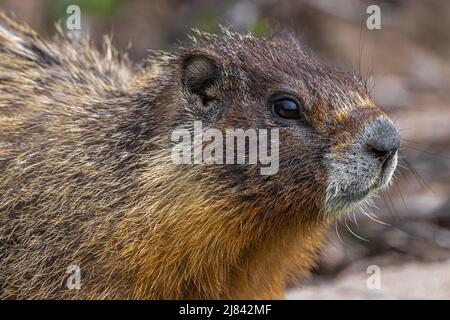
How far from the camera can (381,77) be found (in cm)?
1249

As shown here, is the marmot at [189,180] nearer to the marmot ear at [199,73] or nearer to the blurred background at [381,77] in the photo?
the marmot ear at [199,73]

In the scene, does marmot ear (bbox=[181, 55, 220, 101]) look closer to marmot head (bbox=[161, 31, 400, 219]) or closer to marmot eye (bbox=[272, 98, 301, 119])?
marmot head (bbox=[161, 31, 400, 219])

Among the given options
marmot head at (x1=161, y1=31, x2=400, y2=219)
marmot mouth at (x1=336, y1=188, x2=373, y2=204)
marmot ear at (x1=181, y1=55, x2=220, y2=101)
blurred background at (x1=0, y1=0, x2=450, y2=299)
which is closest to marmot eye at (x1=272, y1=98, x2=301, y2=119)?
marmot head at (x1=161, y1=31, x2=400, y2=219)

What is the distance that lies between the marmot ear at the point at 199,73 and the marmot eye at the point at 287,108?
49 cm

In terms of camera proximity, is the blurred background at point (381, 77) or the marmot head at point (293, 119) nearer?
the marmot head at point (293, 119)

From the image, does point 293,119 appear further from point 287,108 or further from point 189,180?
point 189,180

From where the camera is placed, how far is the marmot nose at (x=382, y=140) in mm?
5785

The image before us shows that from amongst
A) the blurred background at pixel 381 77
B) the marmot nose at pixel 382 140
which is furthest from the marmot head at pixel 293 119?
the blurred background at pixel 381 77

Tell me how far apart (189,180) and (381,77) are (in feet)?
22.6

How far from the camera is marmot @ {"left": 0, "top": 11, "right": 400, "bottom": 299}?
5.94 metres

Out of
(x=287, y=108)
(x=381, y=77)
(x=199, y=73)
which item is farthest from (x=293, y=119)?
(x=381, y=77)

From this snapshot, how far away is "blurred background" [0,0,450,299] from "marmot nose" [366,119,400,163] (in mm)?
1686
